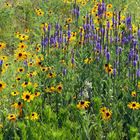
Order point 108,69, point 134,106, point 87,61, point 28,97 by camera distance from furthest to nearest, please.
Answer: point 87,61 → point 108,69 → point 28,97 → point 134,106

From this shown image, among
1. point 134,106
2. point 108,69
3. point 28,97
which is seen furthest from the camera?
point 108,69

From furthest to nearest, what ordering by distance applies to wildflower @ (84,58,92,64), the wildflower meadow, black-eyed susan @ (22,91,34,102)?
wildflower @ (84,58,92,64) → black-eyed susan @ (22,91,34,102) → the wildflower meadow

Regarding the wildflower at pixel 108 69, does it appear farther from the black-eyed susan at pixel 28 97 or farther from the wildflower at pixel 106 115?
the black-eyed susan at pixel 28 97

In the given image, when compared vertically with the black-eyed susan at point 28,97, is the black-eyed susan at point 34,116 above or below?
below

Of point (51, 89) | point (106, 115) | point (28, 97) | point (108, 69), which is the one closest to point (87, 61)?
point (108, 69)

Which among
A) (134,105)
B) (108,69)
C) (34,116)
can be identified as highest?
(108,69)

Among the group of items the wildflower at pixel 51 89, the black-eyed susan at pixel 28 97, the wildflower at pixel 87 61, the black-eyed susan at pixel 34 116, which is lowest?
the black-eyed susan at pixel 34 116

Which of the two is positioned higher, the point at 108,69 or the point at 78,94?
the point at 108,69

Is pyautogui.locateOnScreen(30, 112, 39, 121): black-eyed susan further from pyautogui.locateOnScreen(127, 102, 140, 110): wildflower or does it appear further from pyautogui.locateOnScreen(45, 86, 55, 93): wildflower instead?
pyautogui.locateOnScreen(127, 102, 140, 110): wildflower

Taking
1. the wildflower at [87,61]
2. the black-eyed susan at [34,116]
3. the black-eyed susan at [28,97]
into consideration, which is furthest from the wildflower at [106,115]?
the wildflower at [87,61]

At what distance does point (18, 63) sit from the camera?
6555 mm

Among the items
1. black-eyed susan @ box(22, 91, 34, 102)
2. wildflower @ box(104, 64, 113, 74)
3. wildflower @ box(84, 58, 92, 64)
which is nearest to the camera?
black-eyed susan @ box(22, 91, 34, 102)

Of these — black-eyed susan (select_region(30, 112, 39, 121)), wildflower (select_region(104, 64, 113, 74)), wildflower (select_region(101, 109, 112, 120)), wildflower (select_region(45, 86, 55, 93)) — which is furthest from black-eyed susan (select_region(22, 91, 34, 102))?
wildflower (select_region(104, 64, 113, 74))

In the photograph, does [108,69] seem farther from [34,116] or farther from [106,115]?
[34,116]
